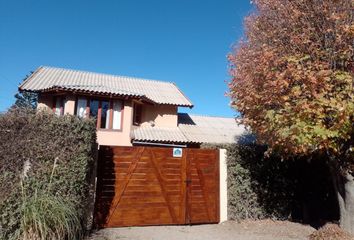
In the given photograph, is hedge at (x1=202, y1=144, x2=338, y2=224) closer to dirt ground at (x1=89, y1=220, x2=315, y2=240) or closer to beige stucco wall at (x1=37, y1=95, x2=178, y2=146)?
dirt ground at (x1=89, y1=220, x2=315, y2=240)

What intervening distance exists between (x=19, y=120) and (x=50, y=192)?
5.41ft

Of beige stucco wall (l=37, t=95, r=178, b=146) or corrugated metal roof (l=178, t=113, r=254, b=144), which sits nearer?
beige stucco wall (l=37, t=95, r=178, b=146)

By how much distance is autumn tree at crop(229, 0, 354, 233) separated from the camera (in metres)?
7.03

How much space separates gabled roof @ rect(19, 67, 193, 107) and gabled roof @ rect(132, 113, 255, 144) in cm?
190

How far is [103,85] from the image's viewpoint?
20.4 metres

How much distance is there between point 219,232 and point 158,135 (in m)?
11.5

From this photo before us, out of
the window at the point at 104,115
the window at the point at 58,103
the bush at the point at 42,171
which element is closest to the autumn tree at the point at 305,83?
the bush at the point at 42,171

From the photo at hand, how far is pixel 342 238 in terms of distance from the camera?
7.75 m

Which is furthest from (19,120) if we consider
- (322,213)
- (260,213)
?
(322,213)

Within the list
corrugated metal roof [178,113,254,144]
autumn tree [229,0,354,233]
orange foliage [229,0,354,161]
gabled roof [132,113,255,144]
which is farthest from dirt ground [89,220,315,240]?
corrugated metal roof [178,113,254,144]

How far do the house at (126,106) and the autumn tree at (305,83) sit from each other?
1020cm

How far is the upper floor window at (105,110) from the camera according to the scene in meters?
18.1

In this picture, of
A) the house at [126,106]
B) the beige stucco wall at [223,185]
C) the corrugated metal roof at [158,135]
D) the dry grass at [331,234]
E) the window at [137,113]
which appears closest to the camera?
the dry grass at [331,234]

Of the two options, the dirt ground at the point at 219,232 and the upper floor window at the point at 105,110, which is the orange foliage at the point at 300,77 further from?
the upper floor window at the point at 105,110
